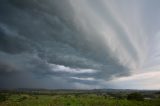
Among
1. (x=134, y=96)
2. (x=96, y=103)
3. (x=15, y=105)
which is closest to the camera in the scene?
(x=15, y=105)

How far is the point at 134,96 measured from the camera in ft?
160

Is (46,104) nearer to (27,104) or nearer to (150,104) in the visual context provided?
(27,104)

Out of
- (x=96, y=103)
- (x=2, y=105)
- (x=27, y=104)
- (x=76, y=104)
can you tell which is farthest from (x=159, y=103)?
(x=2, y=105)

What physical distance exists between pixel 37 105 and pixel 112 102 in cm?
1009

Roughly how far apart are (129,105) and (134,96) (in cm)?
2159

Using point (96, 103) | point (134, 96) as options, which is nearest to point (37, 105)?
point (96, 103)

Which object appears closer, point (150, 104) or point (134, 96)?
point (150, 104)

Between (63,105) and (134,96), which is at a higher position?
(134,96)

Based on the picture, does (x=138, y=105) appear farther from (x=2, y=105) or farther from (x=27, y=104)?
(x=2, y=105)

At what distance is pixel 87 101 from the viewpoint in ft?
97.1

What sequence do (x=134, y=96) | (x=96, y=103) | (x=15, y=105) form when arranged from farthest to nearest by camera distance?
1. (x=134, y=96)
2. (x=96, y=103)
3. (x=15, y=105)

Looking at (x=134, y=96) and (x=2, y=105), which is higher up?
(x=134, y=96)

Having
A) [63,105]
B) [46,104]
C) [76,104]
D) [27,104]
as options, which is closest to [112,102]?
[76,104]

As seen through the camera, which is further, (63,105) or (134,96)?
(134,96)
